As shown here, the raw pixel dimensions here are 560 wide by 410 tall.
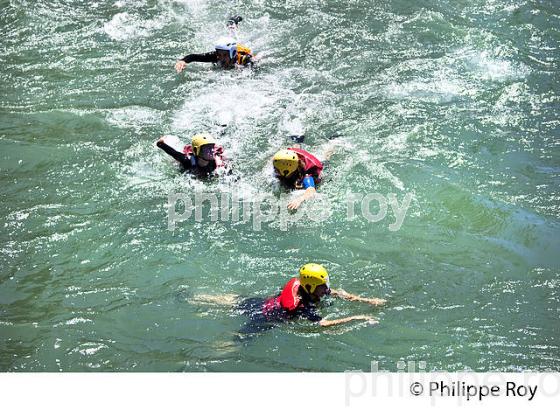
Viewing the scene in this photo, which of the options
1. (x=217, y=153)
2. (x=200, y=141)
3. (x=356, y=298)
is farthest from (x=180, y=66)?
(x=356, y=298)

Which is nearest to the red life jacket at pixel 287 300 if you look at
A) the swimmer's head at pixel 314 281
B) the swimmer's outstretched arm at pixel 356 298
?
the swimmer's head at pixel 314 281

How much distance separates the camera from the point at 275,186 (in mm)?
9797

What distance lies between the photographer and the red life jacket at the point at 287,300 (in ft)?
24.2

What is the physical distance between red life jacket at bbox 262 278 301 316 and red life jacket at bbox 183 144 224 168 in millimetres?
3028

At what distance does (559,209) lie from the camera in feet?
29.9

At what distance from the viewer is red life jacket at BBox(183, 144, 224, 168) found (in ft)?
32.3

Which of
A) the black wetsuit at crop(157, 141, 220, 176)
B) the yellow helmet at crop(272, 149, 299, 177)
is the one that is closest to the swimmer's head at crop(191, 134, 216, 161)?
the black wetsuit at crop(157, 141, 220, 176)

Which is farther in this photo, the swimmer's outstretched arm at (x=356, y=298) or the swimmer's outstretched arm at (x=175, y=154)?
the swimmer's outstretched arm at (x=175, y=154)

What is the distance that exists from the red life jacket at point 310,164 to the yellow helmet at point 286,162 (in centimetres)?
16

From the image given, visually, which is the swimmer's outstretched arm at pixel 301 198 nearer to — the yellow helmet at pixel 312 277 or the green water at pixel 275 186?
the green water at pixel 275 186

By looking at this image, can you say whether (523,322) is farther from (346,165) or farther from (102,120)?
(102,120)

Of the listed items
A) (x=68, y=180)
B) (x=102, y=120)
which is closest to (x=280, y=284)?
(x=68, y=180)

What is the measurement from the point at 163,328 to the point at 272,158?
11.9 feet

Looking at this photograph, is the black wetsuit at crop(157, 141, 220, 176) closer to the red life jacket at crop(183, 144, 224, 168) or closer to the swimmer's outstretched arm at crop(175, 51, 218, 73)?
the red life jacket at crop(183, 144, 224, 168)
